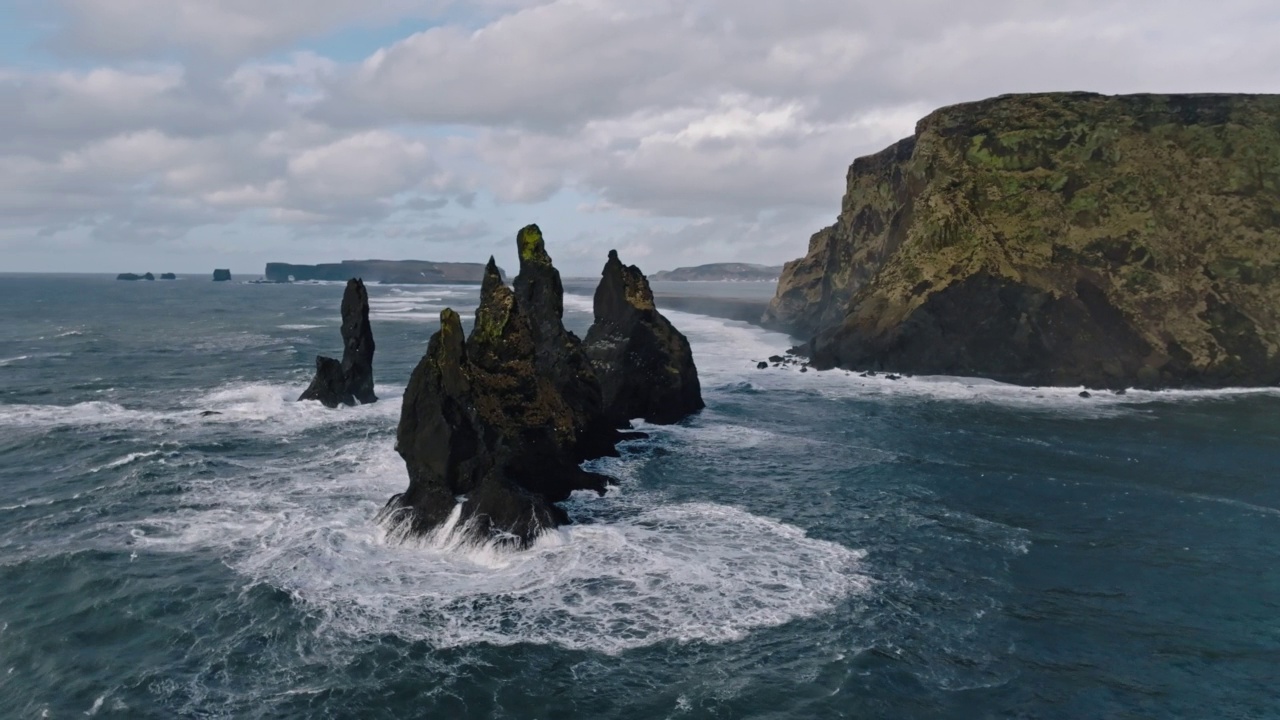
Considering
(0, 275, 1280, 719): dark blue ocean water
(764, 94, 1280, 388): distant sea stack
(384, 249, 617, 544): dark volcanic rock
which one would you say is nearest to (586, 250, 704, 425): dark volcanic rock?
(0, 275, 1280, 719): dark blue ocean water

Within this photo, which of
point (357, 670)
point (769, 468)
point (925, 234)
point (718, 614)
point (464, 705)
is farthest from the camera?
point (925, 234)

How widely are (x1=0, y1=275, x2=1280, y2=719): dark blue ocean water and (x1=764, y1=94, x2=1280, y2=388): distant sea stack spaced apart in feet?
63.9

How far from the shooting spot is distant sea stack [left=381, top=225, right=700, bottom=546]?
31.7 metres

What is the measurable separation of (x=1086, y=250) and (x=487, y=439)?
2555 inches

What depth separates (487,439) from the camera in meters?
34.2

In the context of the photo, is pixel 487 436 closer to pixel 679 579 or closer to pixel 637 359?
pixel 679 579

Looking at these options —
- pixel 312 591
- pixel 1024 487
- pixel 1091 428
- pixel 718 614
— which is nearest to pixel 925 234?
pixel 1091 428

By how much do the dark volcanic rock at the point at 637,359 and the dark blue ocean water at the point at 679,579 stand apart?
3.15 metres

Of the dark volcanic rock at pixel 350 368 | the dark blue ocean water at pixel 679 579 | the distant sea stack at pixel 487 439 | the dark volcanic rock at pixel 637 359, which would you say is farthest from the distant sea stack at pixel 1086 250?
the distant sea stack at pixel 487 439

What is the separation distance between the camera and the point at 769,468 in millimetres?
42438

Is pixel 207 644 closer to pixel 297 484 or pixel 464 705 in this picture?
pixel 464 705

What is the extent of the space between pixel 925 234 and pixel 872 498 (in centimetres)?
4892

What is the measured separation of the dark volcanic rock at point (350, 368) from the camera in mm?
56438

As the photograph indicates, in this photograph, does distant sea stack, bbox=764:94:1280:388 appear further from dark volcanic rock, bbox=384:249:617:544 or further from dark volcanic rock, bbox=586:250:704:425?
dark volcanic rock, bbox=384:249:617:544
